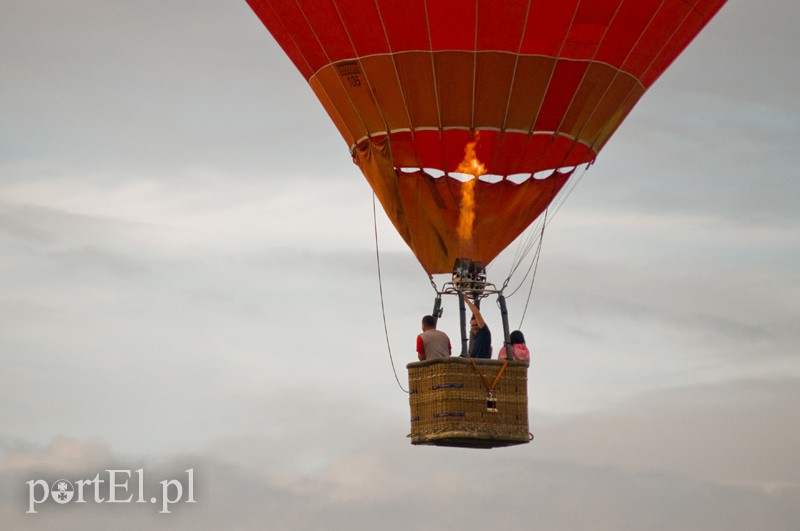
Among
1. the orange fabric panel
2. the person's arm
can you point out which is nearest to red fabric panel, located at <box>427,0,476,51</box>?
the orange fabric panel

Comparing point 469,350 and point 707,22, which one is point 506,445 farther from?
point 707,22

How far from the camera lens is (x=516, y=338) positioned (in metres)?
19.0

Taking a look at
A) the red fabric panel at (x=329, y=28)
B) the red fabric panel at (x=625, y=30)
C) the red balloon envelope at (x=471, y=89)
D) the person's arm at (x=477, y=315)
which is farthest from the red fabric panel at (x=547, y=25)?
the person's arm at (x=477, y=315)

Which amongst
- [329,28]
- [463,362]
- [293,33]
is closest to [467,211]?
[463,362]

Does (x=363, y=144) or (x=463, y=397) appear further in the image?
(x=363, y=144)

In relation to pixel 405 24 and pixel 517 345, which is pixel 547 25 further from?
pixel 517 345

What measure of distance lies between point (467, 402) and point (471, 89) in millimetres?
2836

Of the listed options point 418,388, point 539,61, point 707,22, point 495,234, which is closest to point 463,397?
point 418,388

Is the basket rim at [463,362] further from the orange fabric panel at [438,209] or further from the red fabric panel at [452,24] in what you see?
A: the red fabric panel at [452,24]

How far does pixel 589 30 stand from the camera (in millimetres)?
19234

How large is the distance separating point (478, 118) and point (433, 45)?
79 cm

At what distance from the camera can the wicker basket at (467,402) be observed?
60.8 ft

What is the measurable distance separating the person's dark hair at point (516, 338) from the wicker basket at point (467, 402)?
0.80 feet

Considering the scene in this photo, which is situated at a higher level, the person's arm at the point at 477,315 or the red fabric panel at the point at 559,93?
the red fabric panel at the point at 559,93
